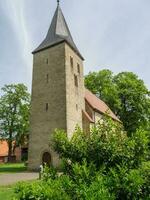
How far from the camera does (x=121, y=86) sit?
157ft

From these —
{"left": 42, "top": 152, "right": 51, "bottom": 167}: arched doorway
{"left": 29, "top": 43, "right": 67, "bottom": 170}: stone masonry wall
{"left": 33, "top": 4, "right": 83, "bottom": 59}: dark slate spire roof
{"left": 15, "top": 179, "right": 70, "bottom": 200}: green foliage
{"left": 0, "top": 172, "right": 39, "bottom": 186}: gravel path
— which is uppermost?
{"left": 33, "top": 4, "right": 83, "bottom": 59}: dark slate spire roof

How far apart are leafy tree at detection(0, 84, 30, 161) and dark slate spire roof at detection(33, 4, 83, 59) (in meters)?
A: 16.6

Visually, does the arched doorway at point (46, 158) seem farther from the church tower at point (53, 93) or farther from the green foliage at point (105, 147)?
the green foliage at point (105, 147)

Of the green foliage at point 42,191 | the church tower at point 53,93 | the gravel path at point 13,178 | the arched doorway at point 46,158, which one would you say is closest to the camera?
the green foliage at point 42,191

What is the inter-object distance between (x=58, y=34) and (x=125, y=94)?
19.3 meters

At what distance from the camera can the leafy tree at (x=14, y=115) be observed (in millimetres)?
46031

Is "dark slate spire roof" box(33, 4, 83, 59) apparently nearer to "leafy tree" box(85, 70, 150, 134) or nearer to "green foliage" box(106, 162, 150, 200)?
"leafy tree" box(85, 70, 150, 134)

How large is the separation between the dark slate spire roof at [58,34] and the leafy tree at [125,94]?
48.6 feet

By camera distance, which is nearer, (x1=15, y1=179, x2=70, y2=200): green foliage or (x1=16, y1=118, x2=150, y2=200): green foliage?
(x1=15, y1=179, x2=70, y2=200): green foliage

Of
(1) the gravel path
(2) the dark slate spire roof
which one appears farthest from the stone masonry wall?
(1) the gravel path

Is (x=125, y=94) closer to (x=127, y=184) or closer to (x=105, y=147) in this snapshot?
(x=105, y=147)

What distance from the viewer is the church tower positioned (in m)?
27.8

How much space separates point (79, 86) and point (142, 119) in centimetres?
1826

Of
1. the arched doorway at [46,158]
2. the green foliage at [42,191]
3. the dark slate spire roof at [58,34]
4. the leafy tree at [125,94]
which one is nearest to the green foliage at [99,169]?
the green foliage at [42,191]
